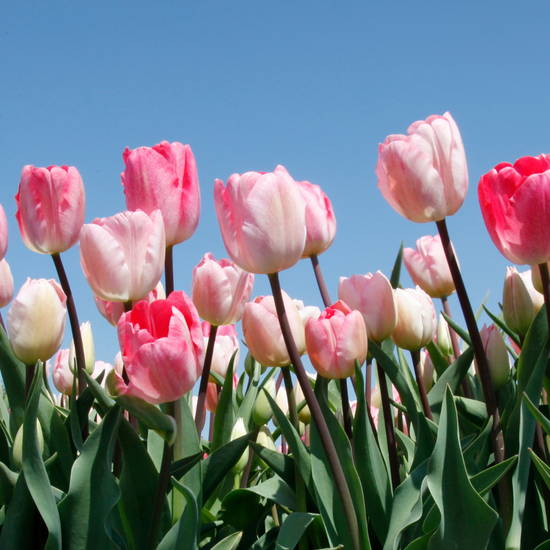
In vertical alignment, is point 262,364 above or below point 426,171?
below

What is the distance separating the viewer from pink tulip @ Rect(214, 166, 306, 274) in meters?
1.09

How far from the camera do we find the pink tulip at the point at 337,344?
49.3 inches

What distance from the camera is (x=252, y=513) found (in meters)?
1.48

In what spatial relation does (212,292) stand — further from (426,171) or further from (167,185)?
(426,171)

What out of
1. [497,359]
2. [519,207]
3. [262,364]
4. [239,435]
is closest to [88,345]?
[239,435]

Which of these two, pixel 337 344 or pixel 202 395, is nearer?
pixel 337 344

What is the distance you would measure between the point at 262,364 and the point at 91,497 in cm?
47

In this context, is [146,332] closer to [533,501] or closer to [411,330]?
[411,330]

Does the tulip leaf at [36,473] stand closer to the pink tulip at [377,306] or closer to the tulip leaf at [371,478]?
the tulip leaf at [371,478]

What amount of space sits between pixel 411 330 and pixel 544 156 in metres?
0.55

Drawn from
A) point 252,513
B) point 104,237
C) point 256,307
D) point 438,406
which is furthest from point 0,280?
point 438,406

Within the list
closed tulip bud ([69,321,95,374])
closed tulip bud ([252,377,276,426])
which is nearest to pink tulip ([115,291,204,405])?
closed tulip bud ([252,377,276,426])

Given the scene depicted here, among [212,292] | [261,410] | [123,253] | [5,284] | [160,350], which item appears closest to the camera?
[160,350]

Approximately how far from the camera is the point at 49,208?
138 centimetres
